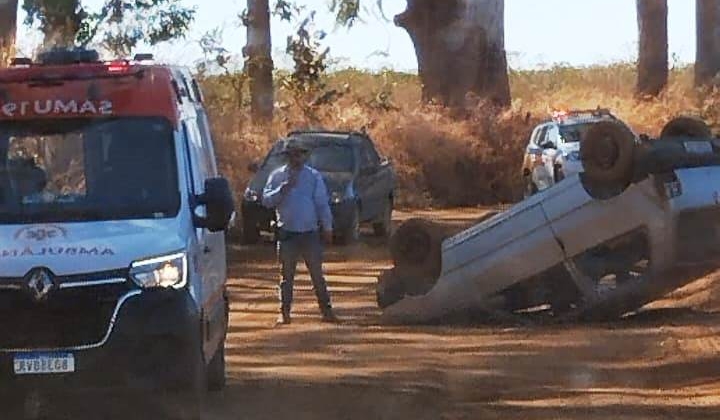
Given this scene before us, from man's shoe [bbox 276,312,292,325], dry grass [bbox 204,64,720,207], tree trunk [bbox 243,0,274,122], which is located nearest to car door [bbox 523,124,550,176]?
dry grass [bbox 204,64,720,207]

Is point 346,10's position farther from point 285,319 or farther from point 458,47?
point 285,319

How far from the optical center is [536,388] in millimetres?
12969

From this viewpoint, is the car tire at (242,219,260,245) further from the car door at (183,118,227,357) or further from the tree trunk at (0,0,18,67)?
the car door at (183,118,227,357)

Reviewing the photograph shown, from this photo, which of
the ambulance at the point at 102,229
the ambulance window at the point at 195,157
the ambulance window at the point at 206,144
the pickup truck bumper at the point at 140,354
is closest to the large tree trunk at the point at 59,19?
the ambulance window at the point at 206,144

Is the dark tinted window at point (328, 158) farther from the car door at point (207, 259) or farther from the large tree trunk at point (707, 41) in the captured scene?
the large tree trunk at point (707, 41)

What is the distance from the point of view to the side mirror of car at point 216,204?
10836mm

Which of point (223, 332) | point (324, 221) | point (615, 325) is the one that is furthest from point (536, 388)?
point (324, 221)

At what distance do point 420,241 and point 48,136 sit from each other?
635 cm

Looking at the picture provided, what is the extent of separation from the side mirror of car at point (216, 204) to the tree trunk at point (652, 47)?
36.6 meters

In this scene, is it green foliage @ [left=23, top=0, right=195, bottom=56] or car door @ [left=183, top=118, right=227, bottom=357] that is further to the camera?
green foliage @ [left=23, top=0, right=195, bottom=56]

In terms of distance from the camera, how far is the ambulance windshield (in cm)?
1081

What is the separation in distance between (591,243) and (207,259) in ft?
16.5

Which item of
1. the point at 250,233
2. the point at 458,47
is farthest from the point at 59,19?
the point at 458,47

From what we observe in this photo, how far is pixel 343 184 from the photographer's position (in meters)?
27.5
